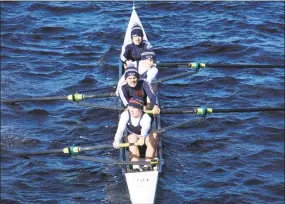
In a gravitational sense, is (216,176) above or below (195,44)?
below

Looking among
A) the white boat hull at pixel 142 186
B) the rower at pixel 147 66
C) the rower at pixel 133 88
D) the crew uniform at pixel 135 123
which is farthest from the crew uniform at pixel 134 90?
the white boat hull at pixel 142 186

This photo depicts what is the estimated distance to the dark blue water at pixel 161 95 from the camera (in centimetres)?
1608

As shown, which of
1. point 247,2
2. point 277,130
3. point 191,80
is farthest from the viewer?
point 247,2

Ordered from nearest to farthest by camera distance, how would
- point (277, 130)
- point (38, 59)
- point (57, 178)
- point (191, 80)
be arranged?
point (57, 178) < point (277, 130) < point (191, 80) < point (38, 59)

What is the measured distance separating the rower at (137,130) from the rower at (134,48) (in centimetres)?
428

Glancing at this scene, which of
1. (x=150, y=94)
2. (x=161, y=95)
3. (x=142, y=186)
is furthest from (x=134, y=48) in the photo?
(x=142, y=186)

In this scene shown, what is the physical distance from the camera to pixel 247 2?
2927cm

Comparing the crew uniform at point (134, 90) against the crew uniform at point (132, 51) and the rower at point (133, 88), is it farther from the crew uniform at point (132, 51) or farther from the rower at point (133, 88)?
the crew uniform at point (132, 51)

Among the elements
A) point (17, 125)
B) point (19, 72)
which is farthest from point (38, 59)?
point (17, 125)

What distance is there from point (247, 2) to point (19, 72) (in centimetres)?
1273

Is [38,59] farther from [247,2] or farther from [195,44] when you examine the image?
[247,2]

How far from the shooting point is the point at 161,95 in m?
21.0

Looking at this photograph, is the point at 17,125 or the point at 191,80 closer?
the point at 17,125

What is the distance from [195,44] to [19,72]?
7.63 meters
